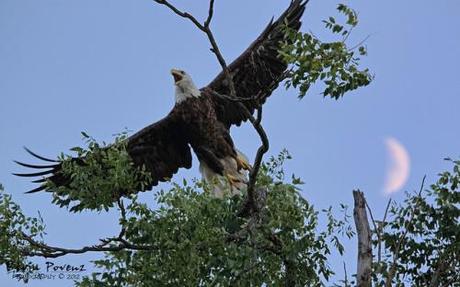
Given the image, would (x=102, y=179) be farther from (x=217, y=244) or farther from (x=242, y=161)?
(x=242, y=161)

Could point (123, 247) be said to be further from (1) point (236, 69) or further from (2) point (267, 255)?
(1) point (236, 69)

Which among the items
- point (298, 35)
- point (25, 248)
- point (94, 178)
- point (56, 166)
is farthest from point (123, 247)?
point (56, 166)

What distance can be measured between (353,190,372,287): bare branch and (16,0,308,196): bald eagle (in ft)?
12.9

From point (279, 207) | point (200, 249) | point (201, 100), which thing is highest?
point (201, 100)

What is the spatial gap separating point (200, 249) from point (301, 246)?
71cm

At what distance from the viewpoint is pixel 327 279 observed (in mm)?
6180

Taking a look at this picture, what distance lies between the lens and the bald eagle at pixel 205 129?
1001 centimetres

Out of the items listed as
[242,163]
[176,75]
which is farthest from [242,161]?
[176,75]

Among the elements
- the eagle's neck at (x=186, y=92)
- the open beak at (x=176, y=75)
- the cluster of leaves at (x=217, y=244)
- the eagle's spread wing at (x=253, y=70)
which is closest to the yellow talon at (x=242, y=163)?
the eagle's spread wing at (x=253, y=70)

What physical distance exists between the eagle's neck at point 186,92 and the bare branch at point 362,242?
4.55 metres

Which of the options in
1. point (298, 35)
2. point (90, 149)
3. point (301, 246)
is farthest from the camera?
point (90, 149)

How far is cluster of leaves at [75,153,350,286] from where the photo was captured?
5.80m

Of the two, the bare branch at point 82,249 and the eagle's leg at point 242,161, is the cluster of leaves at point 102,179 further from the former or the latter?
the eagle's leg at point 242,161

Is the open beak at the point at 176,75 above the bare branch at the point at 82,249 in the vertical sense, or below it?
above
